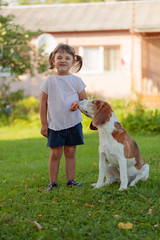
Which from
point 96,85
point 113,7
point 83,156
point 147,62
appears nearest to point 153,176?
point 83,156

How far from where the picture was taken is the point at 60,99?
473cm

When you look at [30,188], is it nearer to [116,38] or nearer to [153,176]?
[153,176]

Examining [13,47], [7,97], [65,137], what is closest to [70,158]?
[65,137]

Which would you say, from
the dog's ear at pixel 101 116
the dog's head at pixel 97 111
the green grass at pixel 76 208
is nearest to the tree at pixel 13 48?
the green grass at pixel 76 208

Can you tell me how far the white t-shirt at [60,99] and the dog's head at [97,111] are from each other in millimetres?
366

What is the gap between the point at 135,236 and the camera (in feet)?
10.9

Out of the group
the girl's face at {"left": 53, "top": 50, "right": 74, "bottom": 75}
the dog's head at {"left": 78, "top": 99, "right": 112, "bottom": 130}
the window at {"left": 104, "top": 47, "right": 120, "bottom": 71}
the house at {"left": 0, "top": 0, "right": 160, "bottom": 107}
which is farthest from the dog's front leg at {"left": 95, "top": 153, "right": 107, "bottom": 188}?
the window at {"left": 104, "top": 47, "right": 120, "bottom": 71}

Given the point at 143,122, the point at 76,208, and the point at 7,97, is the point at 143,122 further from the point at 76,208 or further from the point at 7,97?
the point at 76,208

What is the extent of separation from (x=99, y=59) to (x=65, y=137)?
507 inches

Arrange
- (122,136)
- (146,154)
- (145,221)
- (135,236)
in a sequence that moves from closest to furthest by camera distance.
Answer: (135,236) → (145,221) → (122,136) → (146,154)

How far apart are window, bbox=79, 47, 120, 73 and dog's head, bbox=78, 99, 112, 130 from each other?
13.0 meters

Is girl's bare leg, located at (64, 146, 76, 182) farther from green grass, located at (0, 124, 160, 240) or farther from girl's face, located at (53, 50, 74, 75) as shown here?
girl's face, located at (53, 50, 74, 75)

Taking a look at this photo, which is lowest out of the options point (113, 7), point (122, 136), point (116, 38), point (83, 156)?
point (83, 156)

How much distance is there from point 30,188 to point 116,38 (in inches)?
512
